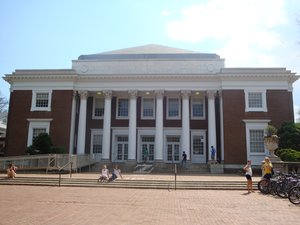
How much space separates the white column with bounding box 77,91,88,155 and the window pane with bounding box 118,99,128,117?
4091 mm

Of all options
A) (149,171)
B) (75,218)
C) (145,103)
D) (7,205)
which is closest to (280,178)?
(75,218)

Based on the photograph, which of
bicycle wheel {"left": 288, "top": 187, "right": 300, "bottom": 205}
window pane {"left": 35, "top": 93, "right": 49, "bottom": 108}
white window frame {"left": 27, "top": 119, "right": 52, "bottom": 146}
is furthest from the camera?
window pane {"left": 35, "top": 93, "right": 49, "bottom": 108}

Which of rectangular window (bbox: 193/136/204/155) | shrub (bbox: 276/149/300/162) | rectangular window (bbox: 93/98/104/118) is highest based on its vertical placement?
rectangular window (bbox: 93/98/104/118)

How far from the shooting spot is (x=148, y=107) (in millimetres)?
35469

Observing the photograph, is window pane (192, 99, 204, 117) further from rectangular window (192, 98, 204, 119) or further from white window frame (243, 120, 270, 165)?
white window frame (243, 120, 270, 165)

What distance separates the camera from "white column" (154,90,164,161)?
31.5 m

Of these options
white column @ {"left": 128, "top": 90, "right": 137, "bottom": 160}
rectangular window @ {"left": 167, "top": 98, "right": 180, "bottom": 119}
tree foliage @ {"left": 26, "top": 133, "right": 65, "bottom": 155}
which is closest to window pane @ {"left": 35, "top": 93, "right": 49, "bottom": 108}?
tree foliage @ {"left": 26, "top": 133, "right": 65, "bottom": 155}

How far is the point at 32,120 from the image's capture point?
109 feet

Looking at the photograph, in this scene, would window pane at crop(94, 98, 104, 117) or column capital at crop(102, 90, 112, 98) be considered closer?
column capital at crop(102, 90, 112, 98)

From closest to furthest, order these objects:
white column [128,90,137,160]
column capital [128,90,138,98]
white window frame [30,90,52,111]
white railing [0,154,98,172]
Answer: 1. white railing [0,154,98,172]
2. white column [128,90,137,160]
3. column capital [128,90,138,98]
4. white window frame [30,90,52,111]

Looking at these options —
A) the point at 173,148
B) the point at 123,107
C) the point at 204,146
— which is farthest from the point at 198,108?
the point at 123,107

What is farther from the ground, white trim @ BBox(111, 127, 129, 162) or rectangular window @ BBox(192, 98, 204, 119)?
rectangular window @ BBox(192, 98, 204, 119)

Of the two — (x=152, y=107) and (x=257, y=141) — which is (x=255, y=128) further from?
(x=152, y=107)

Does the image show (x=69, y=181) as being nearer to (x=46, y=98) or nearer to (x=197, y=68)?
(x=46, y=98)
